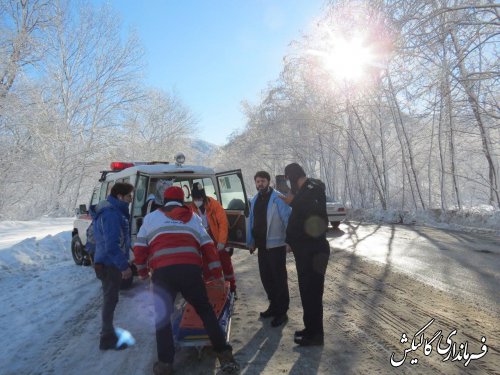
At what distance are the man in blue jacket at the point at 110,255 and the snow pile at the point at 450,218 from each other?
1328 centimetres

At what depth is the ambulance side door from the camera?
22.1 feet

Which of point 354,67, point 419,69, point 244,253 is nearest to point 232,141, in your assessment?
point 354,67

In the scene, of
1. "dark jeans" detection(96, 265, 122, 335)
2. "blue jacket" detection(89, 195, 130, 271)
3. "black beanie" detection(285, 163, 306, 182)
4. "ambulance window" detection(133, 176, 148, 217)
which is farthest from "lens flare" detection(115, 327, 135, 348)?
"black beanie" detection(285, 163, 306, 182)

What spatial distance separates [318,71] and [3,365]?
71.3 feet

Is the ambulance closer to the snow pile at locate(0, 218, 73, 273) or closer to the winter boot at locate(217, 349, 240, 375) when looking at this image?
the snow pile at locate(0, 218, 73, 273)

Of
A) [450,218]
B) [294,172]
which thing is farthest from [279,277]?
[450,218]

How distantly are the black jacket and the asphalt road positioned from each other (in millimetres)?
3025

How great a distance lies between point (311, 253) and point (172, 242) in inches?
63.5

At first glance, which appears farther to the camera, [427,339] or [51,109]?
[51,109]

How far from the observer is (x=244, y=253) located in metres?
11.3

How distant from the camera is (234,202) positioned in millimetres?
7477

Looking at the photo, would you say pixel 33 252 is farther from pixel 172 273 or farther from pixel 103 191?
pixel 172 273

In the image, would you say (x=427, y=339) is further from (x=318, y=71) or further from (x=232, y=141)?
(x=232, y=141)

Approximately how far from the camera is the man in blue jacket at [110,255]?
4.34 meters
